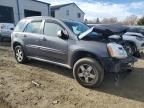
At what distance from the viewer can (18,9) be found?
24719 millimetres

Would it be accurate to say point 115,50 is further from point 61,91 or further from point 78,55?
point 61,91

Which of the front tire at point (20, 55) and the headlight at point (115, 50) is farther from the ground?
the headlight at point (115, 50)

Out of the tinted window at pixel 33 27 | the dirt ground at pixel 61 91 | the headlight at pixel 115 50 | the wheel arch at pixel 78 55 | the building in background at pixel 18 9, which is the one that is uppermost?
the building in background at pixel 18 9

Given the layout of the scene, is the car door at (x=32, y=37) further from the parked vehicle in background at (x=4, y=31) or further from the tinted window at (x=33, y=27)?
the parked vehicle in background at (x=4, y=31)

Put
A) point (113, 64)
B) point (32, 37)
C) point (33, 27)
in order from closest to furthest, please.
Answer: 1. point (113, 64)
2. point (32, 37)
3. point (33, 27)

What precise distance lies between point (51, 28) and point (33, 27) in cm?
98

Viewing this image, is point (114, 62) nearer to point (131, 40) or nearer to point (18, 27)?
point (18, 27)

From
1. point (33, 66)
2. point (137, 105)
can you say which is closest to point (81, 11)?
point (33, 66)

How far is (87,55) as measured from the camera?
203 inches

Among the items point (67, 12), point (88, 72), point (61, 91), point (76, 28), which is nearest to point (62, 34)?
point (76, 28)

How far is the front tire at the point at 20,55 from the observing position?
7.07m

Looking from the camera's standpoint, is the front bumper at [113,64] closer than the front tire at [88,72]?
Yes

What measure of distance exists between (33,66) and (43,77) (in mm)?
1359

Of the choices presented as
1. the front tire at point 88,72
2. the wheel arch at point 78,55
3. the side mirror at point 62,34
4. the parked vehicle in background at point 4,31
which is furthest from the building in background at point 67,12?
the front tire at point 88,72
